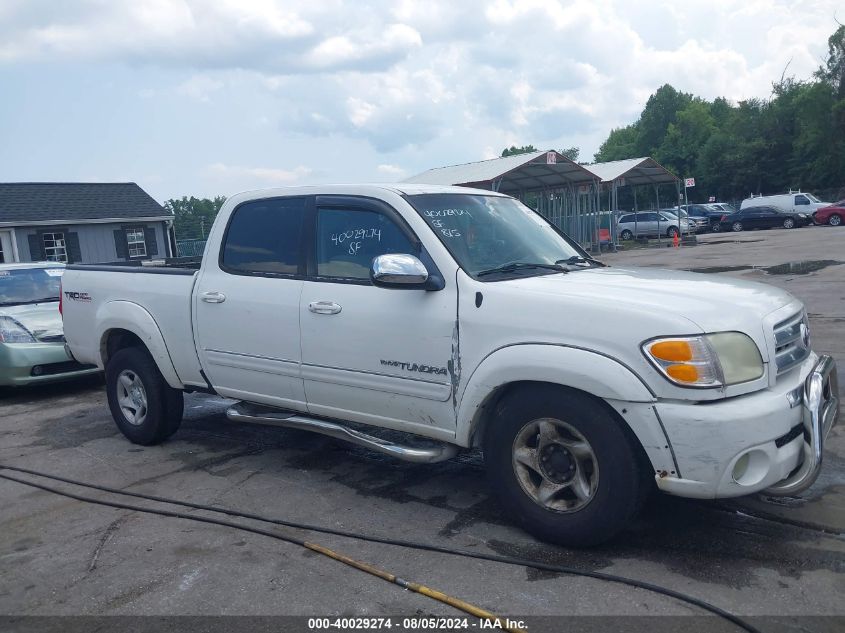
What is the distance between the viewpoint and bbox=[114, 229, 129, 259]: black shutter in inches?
1254

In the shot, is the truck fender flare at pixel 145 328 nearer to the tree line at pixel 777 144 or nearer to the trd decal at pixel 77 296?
the trd decal at pixel 77 296

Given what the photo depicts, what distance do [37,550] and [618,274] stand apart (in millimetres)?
3619

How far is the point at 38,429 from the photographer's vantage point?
23.4 feet

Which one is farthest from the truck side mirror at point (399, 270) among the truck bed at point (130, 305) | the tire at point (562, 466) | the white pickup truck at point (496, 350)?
the truck bed at point (130, 305)

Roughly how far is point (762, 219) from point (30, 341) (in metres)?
37.9

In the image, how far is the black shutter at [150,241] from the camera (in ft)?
108

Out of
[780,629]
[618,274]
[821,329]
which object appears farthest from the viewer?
[821,329]

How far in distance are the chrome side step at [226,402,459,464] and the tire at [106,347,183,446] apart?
0.77 meters

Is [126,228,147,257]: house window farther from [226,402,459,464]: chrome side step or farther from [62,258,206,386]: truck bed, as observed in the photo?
[226,402,459,464]: chrome side step

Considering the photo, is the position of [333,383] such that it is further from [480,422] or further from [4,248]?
[4,248]

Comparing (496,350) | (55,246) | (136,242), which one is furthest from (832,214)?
(496,350)

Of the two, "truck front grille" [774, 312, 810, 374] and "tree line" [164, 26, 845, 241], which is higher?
"tree line" [164, 26, 845, 241]

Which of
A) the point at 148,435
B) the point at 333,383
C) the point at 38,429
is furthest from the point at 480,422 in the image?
the point at 38,429

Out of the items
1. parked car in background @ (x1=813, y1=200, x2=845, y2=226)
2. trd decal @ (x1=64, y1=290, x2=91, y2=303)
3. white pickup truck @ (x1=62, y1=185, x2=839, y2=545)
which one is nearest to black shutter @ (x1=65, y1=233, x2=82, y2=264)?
trd decal @ (x1=64, y1=290, x2=91, y2=303)
